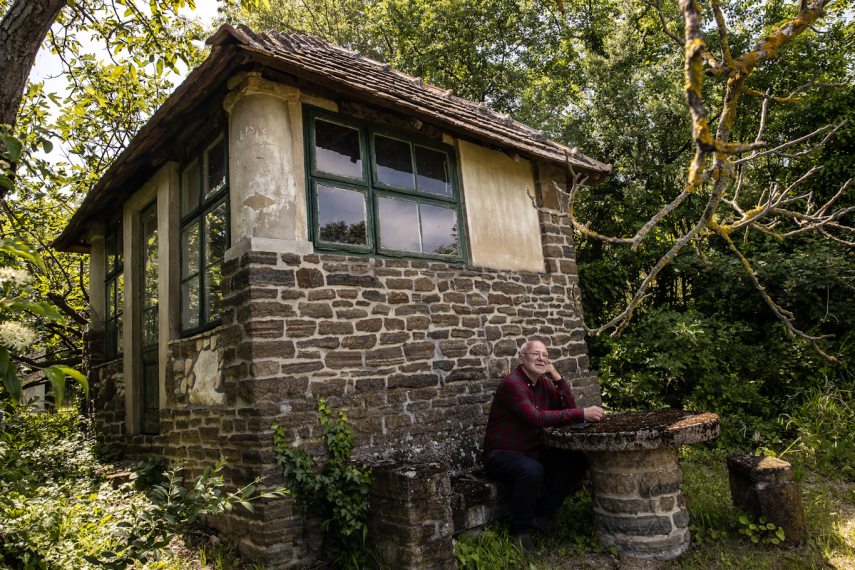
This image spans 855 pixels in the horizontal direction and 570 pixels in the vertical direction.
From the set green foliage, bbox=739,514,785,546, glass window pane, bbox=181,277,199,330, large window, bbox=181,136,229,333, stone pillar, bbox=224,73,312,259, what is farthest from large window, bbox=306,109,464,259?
green foliage, bbox=739,514,785,546

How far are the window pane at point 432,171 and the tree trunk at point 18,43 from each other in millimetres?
3491

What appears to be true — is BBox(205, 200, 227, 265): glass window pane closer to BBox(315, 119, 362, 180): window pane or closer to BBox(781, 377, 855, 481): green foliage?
BBox(315, 119, 362, 180): window pane

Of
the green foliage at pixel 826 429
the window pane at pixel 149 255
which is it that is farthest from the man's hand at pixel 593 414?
the window pane at pixel 149 255

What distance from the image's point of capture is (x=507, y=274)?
6805 mm

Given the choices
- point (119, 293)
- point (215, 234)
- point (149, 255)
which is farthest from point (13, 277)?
point (119, 293)

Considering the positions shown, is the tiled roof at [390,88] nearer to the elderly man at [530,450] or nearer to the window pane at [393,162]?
the window pane at [393,162]

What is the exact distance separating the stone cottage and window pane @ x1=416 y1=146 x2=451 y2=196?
0.06ft

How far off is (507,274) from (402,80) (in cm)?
283

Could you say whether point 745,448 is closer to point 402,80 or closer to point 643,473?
point 643,473

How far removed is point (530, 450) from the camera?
5.00 metres

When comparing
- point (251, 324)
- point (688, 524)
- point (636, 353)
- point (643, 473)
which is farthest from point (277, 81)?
point (636, 353)

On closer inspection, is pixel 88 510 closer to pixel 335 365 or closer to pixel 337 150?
pixel 335 365

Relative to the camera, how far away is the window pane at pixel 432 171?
6.25 m

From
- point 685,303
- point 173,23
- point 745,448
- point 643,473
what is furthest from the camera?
point 685,303
